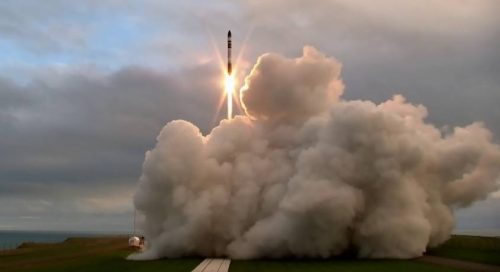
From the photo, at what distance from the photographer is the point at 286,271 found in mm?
38625

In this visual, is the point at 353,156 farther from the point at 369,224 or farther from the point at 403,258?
the point at 403,258

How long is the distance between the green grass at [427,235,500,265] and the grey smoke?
223 centimetres

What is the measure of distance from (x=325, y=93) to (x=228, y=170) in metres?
12.2

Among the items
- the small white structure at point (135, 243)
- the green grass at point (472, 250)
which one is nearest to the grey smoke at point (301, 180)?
the green grass at point (472, 250)

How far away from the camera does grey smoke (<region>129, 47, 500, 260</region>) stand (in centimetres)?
4872

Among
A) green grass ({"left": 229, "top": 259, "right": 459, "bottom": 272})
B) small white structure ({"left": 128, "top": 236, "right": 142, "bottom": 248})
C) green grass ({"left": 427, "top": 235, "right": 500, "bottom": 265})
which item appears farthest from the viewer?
small white structure ({"left": 128, "top": 236, "right": 142, "bottom": 248})

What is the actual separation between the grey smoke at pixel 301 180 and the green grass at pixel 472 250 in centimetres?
223

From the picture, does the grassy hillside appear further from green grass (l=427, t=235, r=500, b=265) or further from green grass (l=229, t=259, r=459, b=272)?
green grass (l=229, t=259, r=459, b=272)

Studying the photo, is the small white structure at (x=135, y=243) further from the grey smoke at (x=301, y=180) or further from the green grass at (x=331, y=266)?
the green grass at (x=331, y=266)

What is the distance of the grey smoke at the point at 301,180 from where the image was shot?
48719mm

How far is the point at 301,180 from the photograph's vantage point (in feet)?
165

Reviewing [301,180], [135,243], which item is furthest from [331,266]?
[135,243]

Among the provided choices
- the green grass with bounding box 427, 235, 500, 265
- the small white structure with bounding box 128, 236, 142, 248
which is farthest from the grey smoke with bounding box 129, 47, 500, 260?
the small white structure with bounding box 128, 236, 142, 248

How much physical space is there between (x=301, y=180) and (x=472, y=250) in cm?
1663
